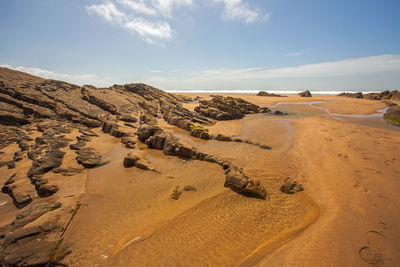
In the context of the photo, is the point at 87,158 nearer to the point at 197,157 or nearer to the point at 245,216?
the point at 197,157

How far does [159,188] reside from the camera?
10859 millimetres

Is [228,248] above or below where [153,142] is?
below

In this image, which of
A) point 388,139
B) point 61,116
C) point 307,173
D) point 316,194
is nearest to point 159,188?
point 316,194

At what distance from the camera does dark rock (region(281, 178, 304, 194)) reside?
33.9 feet

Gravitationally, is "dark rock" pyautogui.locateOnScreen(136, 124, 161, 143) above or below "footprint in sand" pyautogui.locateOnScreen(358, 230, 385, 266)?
above

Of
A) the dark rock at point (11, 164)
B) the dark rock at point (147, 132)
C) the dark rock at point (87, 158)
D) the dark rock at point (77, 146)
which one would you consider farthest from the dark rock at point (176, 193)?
the dark rock at point (11, 164)

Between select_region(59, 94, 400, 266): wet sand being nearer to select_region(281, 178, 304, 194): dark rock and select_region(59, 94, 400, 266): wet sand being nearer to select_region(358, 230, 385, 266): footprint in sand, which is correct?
select_region(358, 230, 385, 266): footprint in sand

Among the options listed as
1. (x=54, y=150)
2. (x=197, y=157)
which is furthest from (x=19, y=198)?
(x=197, y=157)

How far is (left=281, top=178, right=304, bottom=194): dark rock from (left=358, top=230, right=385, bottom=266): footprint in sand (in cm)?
373

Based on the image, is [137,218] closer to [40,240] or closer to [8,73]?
[40,240]

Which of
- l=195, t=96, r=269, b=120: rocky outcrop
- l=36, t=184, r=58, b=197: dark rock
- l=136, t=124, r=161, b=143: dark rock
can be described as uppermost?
l=195, t=96, r=269, b=120: rocky outcrop

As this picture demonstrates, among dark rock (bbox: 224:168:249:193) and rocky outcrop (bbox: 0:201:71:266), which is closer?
rocky outcrop (bbox: 0:201:71:266)

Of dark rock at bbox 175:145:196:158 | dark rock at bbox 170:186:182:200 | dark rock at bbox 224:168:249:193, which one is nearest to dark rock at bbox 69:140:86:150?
dark rock at bbox 175:145:196:158

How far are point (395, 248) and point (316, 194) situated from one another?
13.0ft
